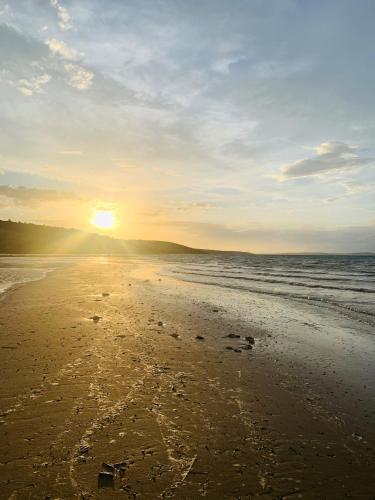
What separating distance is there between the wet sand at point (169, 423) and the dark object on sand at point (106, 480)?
0.02 meters

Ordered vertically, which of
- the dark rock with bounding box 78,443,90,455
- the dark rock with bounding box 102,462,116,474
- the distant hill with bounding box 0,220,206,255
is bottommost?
the dark rock with bounding box 102,462,116,474

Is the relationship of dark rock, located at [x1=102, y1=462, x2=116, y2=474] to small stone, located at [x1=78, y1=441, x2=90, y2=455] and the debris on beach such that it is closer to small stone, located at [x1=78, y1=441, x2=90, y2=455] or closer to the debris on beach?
small stone, located at [x1=78, y1=441, x2=90, y2=455]

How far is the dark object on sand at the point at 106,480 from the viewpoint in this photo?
4480mm

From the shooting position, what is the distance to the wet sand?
466cm

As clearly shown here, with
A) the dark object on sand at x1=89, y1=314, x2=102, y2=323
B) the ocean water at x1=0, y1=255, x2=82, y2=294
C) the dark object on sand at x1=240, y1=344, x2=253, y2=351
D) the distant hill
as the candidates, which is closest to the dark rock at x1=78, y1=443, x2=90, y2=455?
the dark object on sand at x1=240, y1=344, x2=253, y2=351

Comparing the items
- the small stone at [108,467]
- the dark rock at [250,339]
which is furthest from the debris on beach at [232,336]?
the small stone at [108,467]

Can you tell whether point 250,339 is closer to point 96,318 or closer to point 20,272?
point 96,318

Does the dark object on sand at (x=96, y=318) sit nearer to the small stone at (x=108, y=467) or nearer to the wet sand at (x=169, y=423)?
the wet sand at (x=169, y=423)

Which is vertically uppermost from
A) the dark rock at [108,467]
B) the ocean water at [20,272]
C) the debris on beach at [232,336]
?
the ocean water at [20,272]

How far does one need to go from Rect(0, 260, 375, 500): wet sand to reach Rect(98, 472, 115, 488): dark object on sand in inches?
0.7

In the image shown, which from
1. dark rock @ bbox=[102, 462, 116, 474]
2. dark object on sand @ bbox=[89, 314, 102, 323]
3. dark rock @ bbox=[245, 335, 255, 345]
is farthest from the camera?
dark object on sand @ bbox=[89, 314, 102, 323]

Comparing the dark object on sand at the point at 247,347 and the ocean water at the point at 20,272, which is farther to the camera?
the ocean water at the point at 20,272

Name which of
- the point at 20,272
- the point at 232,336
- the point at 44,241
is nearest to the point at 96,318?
the point at 232,336

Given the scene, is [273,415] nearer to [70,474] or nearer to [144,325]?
[70,474]
